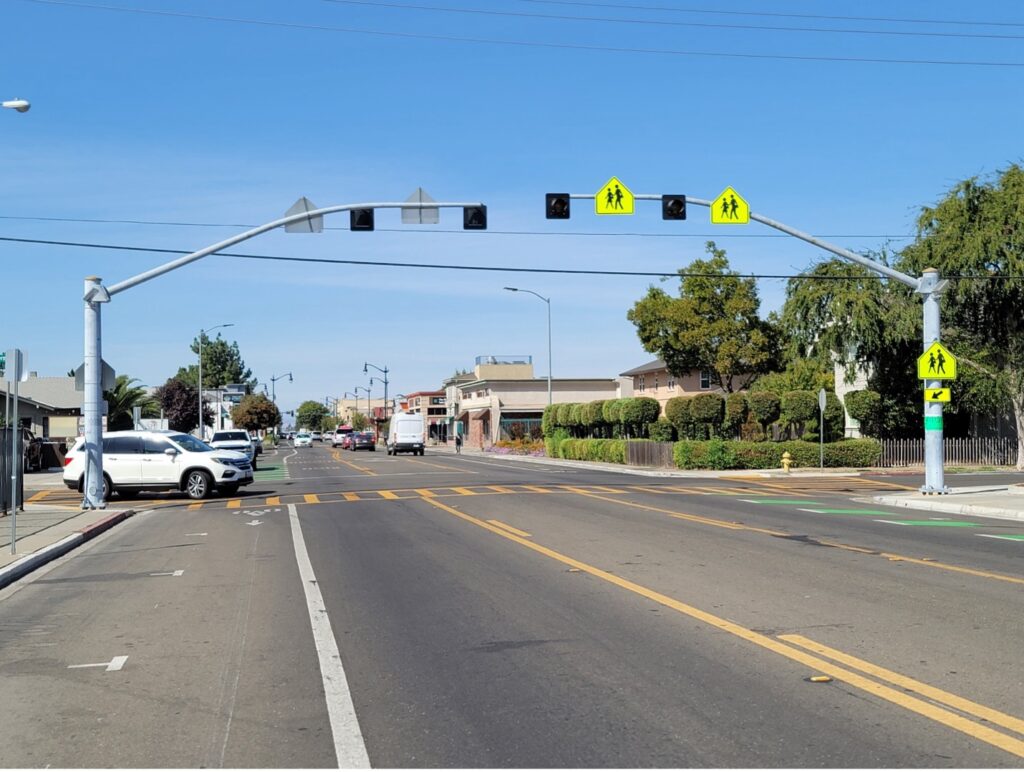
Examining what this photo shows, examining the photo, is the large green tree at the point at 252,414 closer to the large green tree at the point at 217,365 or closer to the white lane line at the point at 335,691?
the large green tree at the point at 217,365

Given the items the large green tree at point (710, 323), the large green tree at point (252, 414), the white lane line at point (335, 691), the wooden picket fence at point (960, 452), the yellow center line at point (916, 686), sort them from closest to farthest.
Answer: the white lane line at point (335, 691), the yellow center line at point (916, 686), the wooden picket fence at point (960, 452), the large green tree at point (710, 323), the large green tree at point (252, 414)

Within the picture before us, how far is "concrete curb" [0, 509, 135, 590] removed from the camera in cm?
1340

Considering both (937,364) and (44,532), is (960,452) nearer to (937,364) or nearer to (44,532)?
(937,364)

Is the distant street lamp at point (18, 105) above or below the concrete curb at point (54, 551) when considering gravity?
above

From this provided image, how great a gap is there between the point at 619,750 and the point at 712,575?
261 inches

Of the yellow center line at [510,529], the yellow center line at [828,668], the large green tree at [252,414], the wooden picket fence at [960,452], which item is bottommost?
the yellow center line at [510,529]

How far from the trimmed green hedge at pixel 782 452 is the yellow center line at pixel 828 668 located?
3057 centimetres

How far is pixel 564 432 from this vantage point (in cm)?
6569

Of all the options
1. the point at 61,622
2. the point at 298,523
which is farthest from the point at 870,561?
the point at 298,523

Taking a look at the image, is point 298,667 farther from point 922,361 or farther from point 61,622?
point 922,361

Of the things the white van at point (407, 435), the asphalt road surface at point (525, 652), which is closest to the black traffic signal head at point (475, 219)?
the asphalt road surface at point (525, 652)

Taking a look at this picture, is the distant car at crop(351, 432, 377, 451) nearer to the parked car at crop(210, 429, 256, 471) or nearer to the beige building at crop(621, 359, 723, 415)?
the beige building at crop(621, 359, 723, 415)

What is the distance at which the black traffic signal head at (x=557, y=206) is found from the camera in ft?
71.8

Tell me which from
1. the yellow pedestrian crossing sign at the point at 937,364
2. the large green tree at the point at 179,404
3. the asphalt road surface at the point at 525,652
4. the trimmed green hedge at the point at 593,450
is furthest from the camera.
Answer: the large green tree at the point at 179,404
